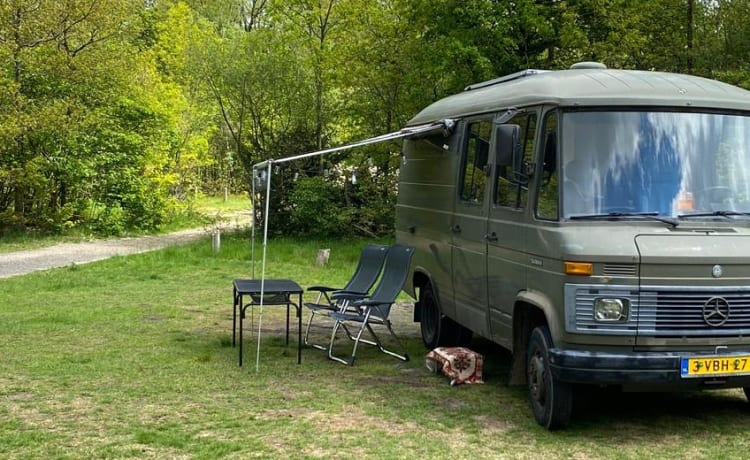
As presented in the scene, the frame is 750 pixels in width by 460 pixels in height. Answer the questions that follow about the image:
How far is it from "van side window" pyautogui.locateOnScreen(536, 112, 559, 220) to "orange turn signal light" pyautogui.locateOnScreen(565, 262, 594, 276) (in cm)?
50

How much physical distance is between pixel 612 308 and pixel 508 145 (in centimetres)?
151

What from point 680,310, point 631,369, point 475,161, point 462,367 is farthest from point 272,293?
point 680,310

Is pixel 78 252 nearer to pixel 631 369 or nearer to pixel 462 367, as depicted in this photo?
pixel 462 367

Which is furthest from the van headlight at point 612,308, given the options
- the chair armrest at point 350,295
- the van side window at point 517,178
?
the chair armrest at point 350,295

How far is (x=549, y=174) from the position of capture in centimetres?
594

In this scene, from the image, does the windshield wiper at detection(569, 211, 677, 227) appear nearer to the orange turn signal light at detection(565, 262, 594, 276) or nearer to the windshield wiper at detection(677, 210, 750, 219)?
the windshield wiper at detection(677, 210, 750, 219)

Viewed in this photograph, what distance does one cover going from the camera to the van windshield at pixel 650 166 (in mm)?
5719

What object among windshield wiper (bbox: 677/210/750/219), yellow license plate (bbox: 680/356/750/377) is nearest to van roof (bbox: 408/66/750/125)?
windshield wiper (bbox: 677/210/750/219)

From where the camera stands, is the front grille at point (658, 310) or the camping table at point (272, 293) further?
the camping table at point (272, 293)

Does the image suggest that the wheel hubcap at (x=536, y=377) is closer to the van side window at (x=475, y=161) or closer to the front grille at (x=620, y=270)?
the front grille at (x=620, y=270)

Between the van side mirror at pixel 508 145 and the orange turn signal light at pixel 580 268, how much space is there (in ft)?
3.71

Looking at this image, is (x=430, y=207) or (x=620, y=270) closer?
(x=620, y=270)

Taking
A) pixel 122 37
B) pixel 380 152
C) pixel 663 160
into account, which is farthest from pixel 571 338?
pixel 122 37

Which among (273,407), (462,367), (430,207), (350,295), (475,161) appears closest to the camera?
(273,407)
